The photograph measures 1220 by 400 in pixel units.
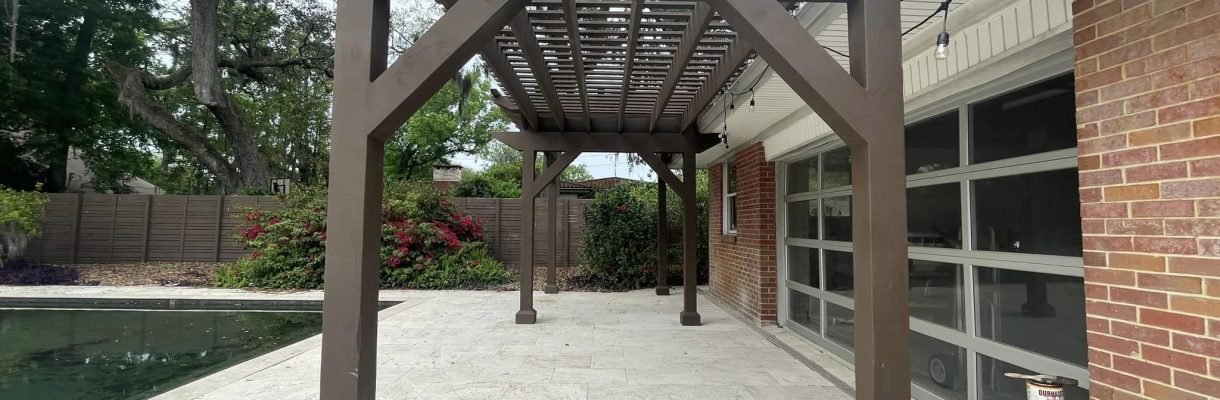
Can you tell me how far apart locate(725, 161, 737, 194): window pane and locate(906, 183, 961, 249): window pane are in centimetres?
371

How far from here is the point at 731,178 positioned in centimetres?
744

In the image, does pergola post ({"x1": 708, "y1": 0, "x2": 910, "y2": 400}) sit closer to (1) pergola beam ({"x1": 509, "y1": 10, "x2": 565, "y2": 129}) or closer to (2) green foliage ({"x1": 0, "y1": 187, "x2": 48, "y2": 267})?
(1) pergola beam ({"x1": 509, "y1": 10, "x2": 565, "y2": 129})

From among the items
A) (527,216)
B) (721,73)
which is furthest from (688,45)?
(527,216)

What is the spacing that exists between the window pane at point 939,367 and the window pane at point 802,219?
1.67m

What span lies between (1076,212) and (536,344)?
13.3 feet

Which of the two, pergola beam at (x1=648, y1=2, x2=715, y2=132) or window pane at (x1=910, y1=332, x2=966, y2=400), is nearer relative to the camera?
pergola beam at (x1=648, y1=2, x2=715, y2=132)

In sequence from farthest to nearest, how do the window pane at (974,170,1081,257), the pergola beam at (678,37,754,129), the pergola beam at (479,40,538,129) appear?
the pergola beam at (479,40,538,129), the pergola beam at (678,37,754,129), the window pane at (974,170,1081,257)

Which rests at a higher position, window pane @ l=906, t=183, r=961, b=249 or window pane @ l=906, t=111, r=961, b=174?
window pane @ l=906, t=111, r=961, b=174

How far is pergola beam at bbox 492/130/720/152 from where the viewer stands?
611 centimetres

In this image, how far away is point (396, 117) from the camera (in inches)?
73.3

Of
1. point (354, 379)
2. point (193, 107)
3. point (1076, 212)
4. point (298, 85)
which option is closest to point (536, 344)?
point (354, 379)

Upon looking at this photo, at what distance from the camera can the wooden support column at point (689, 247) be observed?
19.5ft

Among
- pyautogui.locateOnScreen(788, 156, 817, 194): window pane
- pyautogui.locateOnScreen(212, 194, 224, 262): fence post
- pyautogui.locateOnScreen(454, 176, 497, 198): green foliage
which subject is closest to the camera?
pyautogui.locateOnScreen(788, 156, 817, 194): window pane

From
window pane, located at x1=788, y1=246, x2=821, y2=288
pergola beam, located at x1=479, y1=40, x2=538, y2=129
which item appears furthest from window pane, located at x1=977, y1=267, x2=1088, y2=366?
pergola beam, located at x1=479, y1=40, x2=538, y2=129
